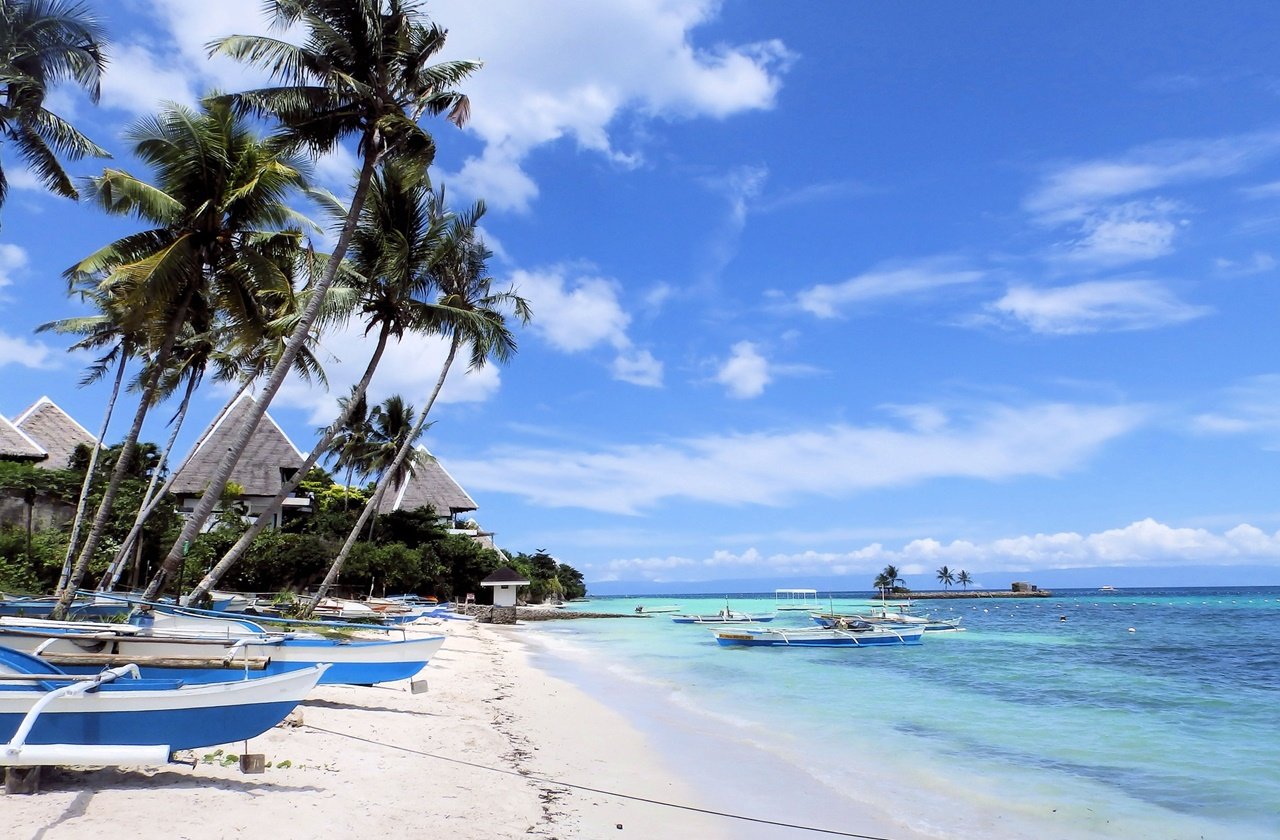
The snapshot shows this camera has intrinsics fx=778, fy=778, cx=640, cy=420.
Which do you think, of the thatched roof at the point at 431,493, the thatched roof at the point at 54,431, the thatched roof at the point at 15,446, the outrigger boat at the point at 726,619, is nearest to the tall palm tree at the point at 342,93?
the thatched roof at the point at 15,446

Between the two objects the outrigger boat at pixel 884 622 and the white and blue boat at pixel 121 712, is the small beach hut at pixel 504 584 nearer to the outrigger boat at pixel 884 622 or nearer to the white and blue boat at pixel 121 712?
the outrigger boat at pixel 884 622

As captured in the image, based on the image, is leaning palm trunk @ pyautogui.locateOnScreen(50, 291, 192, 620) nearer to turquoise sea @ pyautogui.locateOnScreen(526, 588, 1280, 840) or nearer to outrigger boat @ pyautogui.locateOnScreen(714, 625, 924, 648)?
turquoise sea @ pyautogui.locateOnScreen(526, 588, 1280, 840)

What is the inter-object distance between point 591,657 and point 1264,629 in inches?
1296

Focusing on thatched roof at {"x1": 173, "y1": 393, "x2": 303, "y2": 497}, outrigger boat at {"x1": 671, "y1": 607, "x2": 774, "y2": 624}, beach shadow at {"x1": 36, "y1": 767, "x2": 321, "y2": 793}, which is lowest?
outrigger boat at {"x1": 671, "y1": 607, "x2": 774, "y2": 624}

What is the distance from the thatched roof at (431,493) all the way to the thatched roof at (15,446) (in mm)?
17224

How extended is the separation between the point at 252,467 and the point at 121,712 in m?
29.7

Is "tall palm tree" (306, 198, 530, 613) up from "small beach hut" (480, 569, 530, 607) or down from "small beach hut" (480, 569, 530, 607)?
up

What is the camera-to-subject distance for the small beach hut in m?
34.1

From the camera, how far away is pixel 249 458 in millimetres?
32312

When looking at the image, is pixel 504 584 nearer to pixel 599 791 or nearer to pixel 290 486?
pixel 290 486

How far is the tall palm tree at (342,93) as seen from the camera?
1078 cm

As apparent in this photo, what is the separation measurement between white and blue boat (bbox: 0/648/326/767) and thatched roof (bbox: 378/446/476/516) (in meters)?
35.0

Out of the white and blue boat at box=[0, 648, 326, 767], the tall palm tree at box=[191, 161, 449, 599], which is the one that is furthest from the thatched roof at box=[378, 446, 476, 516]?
the white and blue boat at box=[0, 648, 326, 767]

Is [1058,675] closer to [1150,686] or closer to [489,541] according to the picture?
[1150,686]
